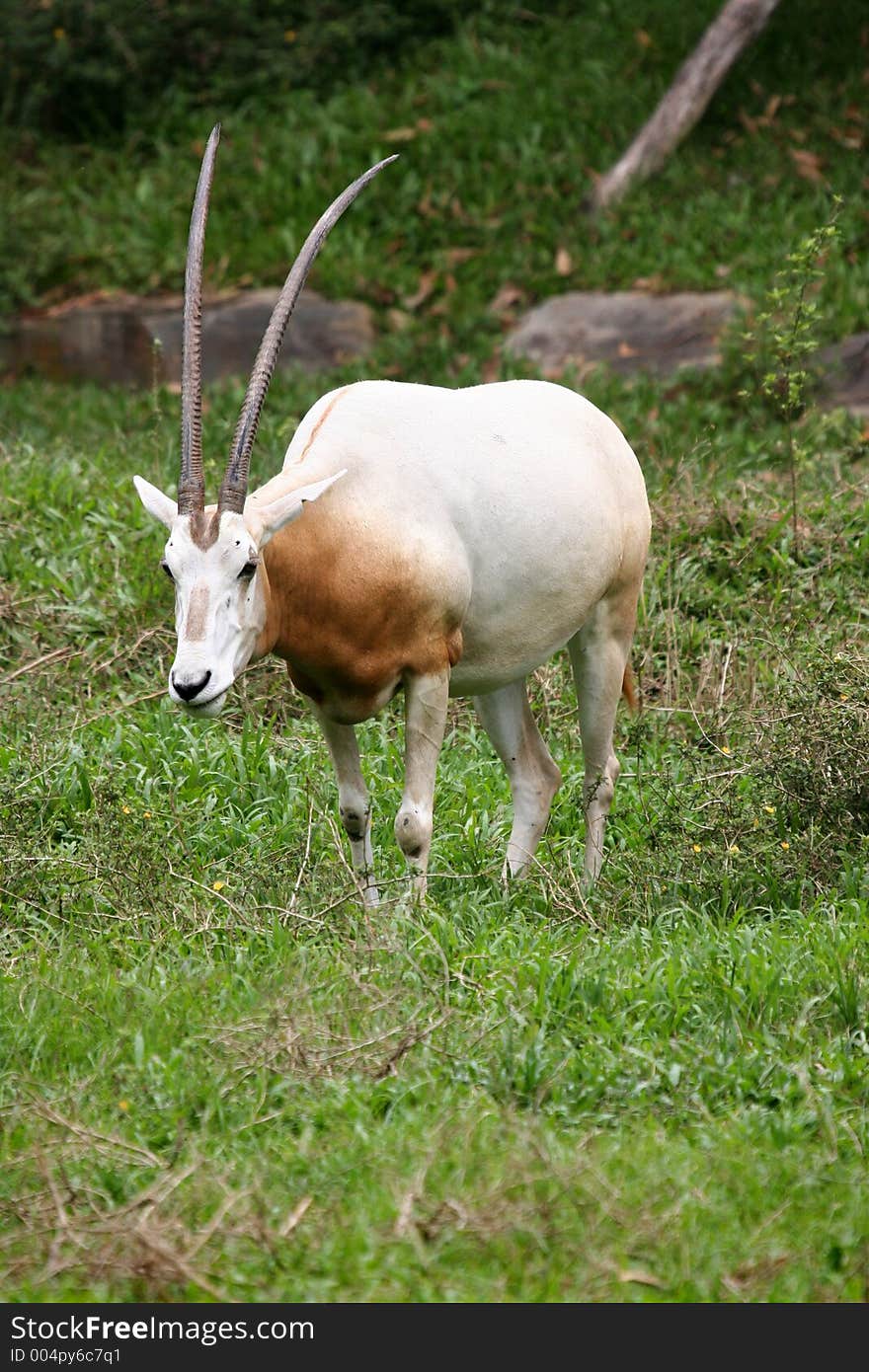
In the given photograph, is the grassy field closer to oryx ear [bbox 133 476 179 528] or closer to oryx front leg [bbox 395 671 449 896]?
oryx front leg [bbox 395 671 449 896]

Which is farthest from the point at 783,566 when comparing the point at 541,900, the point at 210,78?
the point at 210,78

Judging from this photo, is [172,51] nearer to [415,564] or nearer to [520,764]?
[520,764]

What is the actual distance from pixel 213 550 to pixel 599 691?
2054 mm

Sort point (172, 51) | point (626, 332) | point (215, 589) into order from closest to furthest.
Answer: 1. point (215, 589)
2. point (626, 332)
3. point (172, 51)

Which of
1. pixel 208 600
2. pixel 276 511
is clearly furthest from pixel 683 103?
pixel 208 600

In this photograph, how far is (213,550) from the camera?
15.6 feet

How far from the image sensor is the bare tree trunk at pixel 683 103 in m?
12.6

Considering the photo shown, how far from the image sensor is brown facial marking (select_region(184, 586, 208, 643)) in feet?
15.4

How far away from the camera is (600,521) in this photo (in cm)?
597

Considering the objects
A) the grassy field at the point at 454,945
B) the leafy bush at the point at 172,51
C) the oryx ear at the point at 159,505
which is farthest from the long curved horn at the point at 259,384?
the leafy bush at the point at 172,51

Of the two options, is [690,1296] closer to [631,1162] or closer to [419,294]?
[631,1162]

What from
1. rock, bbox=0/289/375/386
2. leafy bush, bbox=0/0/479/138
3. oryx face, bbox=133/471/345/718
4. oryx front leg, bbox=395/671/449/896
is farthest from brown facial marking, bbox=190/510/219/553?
leafy bush, bbox=0/0/479/138

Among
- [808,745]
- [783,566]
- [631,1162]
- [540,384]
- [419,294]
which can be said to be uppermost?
[540,384]
